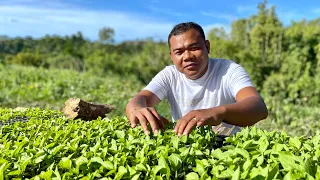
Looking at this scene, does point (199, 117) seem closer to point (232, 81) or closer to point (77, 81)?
point (232, 81)

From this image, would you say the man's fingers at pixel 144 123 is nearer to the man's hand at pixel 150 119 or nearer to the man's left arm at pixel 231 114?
the man's hand at pixel 150 119

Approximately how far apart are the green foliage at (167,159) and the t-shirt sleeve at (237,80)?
0.61m

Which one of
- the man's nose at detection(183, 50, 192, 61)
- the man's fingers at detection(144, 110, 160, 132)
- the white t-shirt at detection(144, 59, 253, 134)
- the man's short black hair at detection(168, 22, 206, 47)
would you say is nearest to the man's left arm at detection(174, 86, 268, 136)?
the man's fingers at detection(144, 110, 160, 132)

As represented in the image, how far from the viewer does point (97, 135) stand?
67.9 inches

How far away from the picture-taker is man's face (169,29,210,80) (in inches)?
88.4

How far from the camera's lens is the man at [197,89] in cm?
179

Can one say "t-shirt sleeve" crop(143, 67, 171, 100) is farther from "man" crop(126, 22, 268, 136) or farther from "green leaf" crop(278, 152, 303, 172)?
"green leaf" crop(278, 152, 303, 172)

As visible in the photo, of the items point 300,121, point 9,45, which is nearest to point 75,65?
point 300,121

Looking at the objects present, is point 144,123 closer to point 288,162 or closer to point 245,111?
point 245,111

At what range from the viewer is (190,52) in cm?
225

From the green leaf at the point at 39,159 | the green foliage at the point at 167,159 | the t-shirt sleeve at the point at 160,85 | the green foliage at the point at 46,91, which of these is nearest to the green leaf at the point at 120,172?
the green foliage at the point at 167,159

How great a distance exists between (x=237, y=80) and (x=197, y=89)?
316mm

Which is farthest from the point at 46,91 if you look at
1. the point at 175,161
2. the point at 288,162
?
the point at 288,162

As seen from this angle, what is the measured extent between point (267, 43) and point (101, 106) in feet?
48.0
